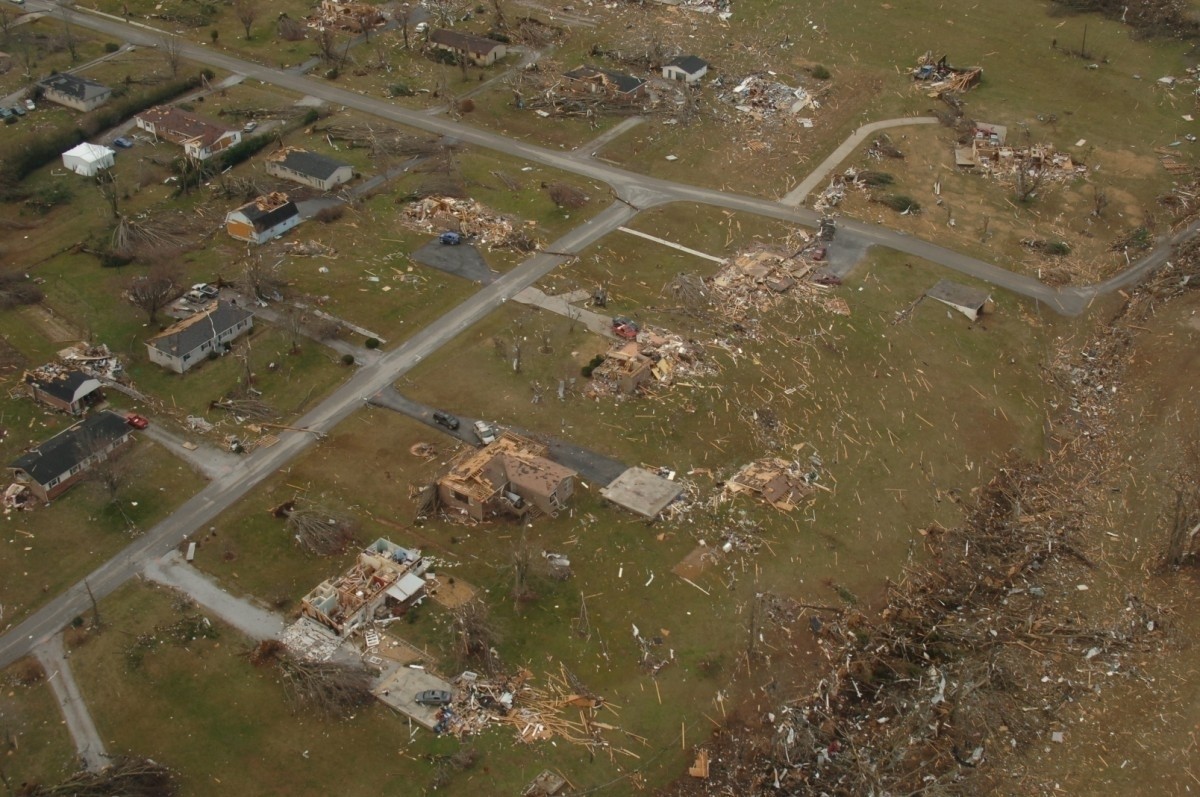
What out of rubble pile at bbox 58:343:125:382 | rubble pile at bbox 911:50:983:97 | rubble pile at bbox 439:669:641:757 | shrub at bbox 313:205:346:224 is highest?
rubble pile at bbox 911:50:983:97

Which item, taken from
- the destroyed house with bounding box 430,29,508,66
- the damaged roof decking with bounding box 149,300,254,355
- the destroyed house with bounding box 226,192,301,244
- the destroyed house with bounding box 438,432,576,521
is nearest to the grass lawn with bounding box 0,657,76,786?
the destroyed house with bounding box 438,432,576,521

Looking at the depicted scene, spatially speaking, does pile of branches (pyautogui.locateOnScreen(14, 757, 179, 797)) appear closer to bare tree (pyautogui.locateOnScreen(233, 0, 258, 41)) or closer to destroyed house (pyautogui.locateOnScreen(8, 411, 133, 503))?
destroyed house (pyautogui.locateOnScreen(8, 411, 133, 503))

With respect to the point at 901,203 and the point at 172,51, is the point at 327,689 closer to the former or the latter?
the point at 901,203

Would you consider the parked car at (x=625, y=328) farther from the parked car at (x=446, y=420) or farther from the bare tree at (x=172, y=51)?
the bare tree at (x=172, y=51)

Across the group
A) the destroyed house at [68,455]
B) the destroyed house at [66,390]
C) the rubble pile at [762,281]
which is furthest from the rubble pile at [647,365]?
the destroyed house at [66,390]

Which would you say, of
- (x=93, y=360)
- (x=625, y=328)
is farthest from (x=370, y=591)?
(x=93, y=360)

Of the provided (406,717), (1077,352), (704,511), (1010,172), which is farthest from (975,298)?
(406,717)
